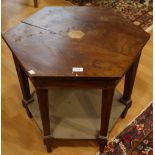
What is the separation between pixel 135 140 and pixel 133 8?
1.47 meters

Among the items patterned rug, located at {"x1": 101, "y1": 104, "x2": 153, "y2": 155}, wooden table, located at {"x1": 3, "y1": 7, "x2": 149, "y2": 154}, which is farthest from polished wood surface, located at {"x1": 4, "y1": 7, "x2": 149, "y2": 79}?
patterned rug, located at {"x1": 101, "y1": 104, "x2": 153, "y2": 155}

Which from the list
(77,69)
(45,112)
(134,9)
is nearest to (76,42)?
(77,69)

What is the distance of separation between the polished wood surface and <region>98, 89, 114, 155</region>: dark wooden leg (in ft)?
0.40

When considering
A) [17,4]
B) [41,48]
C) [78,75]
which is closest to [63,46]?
[41,48]

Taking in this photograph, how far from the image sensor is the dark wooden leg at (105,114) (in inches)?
41.3

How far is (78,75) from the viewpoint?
95cm

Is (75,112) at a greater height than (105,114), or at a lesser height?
lesser

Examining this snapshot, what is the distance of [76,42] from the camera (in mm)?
1109

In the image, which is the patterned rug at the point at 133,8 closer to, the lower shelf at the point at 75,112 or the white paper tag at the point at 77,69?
the lower shelf at the point at 75,112

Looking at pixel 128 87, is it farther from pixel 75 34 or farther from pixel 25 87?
pixel 25 87

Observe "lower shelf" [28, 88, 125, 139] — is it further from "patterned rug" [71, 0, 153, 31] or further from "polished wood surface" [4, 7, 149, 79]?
"patterned rug" [71, 0, 153, 31]

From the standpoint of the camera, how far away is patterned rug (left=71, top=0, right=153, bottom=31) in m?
2.31

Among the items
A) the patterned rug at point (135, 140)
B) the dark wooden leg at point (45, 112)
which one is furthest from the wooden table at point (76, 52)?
the patterned rug at point (135, 140)

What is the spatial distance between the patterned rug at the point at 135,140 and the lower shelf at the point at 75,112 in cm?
12
